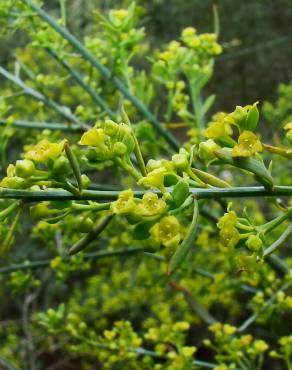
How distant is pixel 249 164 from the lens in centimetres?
101

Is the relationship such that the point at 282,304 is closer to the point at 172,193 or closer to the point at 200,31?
the point at 172,193

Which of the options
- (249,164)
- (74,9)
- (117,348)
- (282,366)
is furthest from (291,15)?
(249,164)

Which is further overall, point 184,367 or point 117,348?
point 117,348

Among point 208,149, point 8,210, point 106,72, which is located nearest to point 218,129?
point 208,149

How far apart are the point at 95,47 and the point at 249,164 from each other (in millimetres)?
1542

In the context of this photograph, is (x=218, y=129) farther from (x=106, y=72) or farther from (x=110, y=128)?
(x=106, y=72)

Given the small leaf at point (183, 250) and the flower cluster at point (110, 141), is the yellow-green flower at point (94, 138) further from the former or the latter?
the small leaf at point (183, 250)

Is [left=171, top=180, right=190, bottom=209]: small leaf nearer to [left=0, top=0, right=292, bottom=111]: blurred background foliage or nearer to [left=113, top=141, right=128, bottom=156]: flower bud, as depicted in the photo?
[left=113, top=141, right=128, bottom=156]: flower bud

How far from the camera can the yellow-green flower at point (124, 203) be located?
3.10ft

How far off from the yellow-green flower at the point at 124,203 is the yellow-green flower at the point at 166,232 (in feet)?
0.19

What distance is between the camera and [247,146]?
1.02 metres

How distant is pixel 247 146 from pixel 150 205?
0.21 metres

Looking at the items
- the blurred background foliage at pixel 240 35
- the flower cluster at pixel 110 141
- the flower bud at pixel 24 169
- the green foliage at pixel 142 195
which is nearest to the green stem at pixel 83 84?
the green foliage at pixel 142 195

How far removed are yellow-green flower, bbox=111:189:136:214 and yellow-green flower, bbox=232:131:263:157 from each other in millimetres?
202
